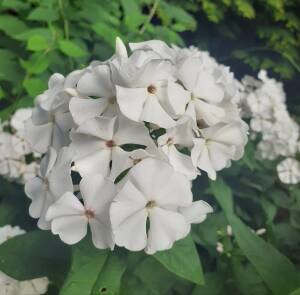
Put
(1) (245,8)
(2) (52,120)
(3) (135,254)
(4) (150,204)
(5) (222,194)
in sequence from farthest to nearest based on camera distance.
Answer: (1) (245,8) < (5) (222,194) < (3) (135,254) < (2) (52,120) < (4) (150,204)

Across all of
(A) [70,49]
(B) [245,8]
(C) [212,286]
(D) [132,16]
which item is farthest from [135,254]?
(B) [245,8]

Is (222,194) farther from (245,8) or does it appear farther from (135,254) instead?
(245,8)

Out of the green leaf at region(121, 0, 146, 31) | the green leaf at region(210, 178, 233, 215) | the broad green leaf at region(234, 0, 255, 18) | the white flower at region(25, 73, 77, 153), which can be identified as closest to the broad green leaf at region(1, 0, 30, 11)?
the green leaf at region(121, 0, 146, 31)

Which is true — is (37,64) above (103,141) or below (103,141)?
below

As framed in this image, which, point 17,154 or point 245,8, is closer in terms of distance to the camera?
point 17,154

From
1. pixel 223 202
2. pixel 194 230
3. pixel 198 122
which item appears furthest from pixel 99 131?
pixel 194 230

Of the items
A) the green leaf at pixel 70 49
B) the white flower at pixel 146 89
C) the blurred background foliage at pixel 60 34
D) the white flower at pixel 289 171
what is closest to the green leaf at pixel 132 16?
the blurred background foliage at pixel 60 34

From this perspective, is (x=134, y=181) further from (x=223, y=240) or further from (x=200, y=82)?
(x=223, y=240)
